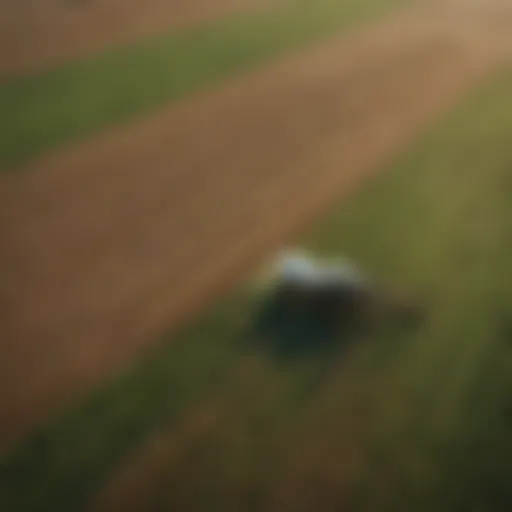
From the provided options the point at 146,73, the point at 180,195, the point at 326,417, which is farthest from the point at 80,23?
the point at 326,417

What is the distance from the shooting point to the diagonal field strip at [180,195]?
1.02m

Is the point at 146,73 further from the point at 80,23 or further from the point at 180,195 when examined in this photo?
the point at 180,195

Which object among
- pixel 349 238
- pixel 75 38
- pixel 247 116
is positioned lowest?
pixel 349 238

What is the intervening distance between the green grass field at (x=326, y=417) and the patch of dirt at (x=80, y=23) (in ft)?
2.27

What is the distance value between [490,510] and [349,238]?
1.40 feet

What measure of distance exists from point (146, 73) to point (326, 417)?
0.83 metres

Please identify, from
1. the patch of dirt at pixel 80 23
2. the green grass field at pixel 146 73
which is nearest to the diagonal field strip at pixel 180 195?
the green grass field at pixel 146 73

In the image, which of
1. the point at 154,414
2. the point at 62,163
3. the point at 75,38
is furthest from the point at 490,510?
the point at 75,38

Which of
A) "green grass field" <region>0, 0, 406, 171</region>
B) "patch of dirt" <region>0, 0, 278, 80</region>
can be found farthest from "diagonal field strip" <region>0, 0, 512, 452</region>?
"patch of dirt" <region>0, 0, 278, 80</region>

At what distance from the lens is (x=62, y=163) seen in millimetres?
1312

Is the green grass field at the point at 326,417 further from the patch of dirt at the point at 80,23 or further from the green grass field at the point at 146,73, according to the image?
the patch of dirt at the point at 80,23

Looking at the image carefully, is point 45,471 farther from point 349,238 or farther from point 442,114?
point 442,114

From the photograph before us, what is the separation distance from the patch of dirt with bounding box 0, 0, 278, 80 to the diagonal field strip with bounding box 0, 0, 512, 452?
10.0 inches

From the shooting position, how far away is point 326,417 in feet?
3.09
